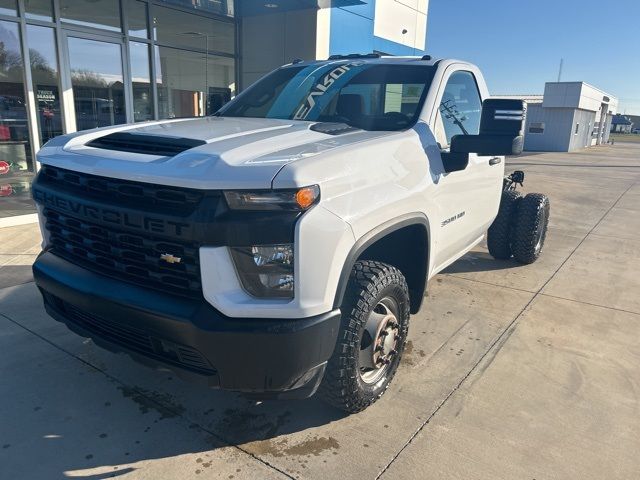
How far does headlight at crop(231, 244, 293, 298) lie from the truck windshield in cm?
145

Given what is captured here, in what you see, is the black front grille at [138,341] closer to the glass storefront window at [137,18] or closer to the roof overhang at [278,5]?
the glass storefront window at [137,18]

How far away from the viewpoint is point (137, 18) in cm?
899

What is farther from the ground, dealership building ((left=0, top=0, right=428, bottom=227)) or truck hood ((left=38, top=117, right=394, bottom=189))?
dealership building ((left=0, top=0, right=428, bottom=227))

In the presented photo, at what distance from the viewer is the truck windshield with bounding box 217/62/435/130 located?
11.1 feet

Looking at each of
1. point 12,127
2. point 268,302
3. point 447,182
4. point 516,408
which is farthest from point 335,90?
point 12,127

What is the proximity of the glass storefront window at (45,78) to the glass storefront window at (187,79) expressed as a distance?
202 centimetres

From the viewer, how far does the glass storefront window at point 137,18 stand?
883 cm

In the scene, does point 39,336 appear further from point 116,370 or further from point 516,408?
point 516,408

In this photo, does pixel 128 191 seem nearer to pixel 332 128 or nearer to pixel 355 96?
pixel 332 128

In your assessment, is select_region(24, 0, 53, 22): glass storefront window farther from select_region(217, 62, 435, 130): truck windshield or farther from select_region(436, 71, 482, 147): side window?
select_region(436, 71, 482, 147): side window

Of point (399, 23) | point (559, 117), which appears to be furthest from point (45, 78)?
point (559, 117)

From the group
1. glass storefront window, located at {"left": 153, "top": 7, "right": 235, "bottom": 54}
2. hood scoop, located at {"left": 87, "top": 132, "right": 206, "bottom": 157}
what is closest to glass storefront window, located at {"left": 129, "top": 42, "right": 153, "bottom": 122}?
glass storefront window, located at {"left": 153, "top": 7, "right": 235, "bottom": 54}

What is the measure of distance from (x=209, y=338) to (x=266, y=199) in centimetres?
62

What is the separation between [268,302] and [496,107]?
6.02 ft
